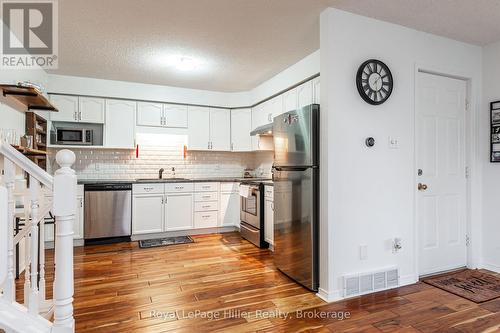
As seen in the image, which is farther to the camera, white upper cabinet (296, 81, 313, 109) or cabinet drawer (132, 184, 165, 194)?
cabinet drawer (132, 184, 165, 194)

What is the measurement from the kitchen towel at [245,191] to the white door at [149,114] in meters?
1.77

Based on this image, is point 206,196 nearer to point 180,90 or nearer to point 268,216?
point 268,216

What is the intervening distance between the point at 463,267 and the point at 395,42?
2578 millimetres

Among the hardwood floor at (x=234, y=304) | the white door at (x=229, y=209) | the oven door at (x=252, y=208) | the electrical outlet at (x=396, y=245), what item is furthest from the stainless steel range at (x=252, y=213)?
the electrical outlet at (x=396, y=245)

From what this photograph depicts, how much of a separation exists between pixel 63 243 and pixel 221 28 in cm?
234

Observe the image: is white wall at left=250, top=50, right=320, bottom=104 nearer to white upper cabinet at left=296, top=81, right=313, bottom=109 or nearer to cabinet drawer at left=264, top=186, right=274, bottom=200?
white upper cabinet at left=296, top=81, right=313, bottom=109

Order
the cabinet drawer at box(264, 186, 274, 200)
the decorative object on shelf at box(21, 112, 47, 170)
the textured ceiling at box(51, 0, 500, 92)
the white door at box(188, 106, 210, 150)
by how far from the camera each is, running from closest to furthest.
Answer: the textured ceiling at box(51, 0, 500, 92) → the decorative object on shelf at box(21, 112, 47, 170) → the cabinet drawer at box(264, 186, 274, 200) → the white door at box(188, 106, 210, 150)

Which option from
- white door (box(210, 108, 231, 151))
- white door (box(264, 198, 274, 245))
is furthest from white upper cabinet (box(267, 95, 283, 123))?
white door (box(264, 198, 274, 245))

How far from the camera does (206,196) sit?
4.77 m

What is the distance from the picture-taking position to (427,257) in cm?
302

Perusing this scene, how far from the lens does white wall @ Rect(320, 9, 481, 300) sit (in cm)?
249

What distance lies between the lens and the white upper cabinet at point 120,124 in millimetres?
4531

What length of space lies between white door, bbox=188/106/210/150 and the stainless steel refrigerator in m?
2.16

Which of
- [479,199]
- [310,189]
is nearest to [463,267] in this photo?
[479,199]
